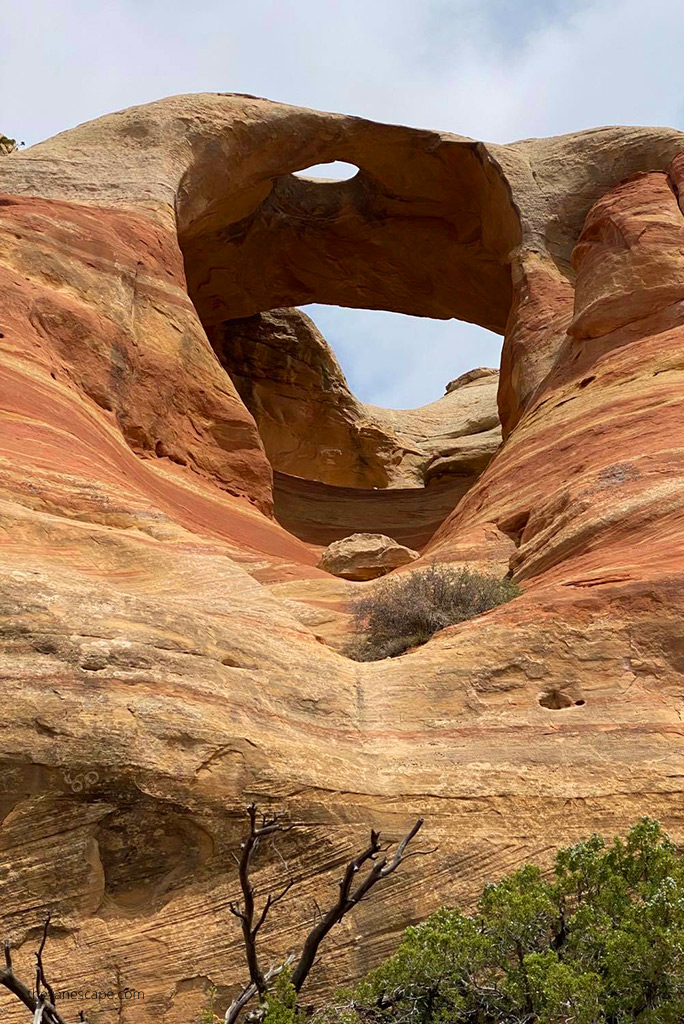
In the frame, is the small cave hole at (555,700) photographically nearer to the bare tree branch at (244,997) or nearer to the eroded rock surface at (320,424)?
the bare tree branch at (244,997)

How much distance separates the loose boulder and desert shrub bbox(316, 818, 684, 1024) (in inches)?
322

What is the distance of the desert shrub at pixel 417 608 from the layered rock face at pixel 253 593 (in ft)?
1.17

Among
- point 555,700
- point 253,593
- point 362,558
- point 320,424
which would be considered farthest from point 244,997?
point 320,424

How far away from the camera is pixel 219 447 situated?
16203 millimetres

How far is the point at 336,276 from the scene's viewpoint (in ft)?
78.3

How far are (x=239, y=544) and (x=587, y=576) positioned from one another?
5.61m

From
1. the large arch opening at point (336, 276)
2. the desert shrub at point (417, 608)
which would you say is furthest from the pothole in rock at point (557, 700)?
A: the large arch opening at point (336, 276)

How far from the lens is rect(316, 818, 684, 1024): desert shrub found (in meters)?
5.68

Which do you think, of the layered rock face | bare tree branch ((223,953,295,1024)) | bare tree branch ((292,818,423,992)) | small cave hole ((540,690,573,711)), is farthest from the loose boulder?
A: bare tree branch ((292,818,423,992))

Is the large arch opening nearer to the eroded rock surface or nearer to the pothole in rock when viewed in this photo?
the eroded rock surface

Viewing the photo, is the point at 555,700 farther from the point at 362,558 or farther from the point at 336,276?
the point at 336,276

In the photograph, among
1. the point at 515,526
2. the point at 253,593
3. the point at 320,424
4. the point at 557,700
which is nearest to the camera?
the point at 557,700

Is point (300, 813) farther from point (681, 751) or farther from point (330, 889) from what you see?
point (681, 751)

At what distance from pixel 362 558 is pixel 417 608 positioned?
3767 millimetres
